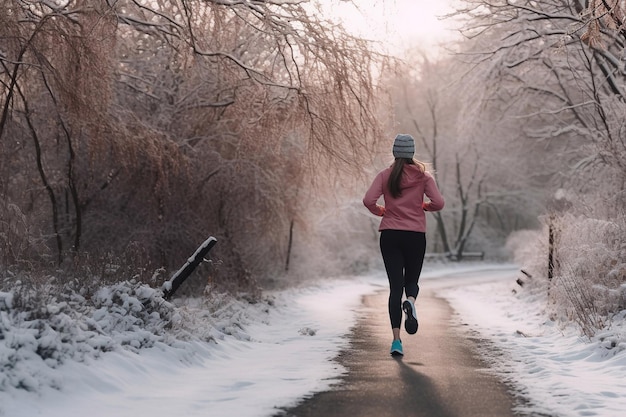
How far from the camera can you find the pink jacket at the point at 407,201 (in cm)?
781

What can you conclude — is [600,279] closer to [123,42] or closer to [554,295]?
[554,295]

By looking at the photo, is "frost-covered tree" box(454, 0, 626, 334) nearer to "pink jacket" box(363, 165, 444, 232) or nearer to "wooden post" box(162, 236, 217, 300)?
"pink jacket" box(363, 165, 444, 232)

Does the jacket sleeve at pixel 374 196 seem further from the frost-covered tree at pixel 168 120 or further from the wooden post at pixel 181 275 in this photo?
the frost-covered tree at pixel 168 120

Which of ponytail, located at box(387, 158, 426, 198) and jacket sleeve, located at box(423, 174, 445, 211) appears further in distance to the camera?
jacket sleeve, located at box(423, 174, 445, 211)

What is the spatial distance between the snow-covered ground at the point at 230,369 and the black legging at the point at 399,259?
86 centimetres

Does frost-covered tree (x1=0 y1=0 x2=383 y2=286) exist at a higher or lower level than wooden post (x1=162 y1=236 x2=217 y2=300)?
higher

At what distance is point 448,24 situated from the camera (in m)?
16.6

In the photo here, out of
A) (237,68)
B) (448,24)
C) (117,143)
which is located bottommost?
(117,143)

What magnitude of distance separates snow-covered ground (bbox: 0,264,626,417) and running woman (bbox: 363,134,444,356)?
0.97 meters

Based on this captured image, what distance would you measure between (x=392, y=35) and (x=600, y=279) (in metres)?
4.44

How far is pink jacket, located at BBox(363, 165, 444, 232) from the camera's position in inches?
308

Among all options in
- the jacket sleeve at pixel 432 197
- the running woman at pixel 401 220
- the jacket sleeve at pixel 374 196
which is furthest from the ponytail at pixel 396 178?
the jacket sleeve at pixel 432 197

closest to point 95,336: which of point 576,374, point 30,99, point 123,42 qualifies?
point 576,374

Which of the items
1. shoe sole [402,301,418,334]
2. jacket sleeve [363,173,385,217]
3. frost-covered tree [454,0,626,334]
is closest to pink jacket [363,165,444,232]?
jacket sleeve [363,173,385,217]
